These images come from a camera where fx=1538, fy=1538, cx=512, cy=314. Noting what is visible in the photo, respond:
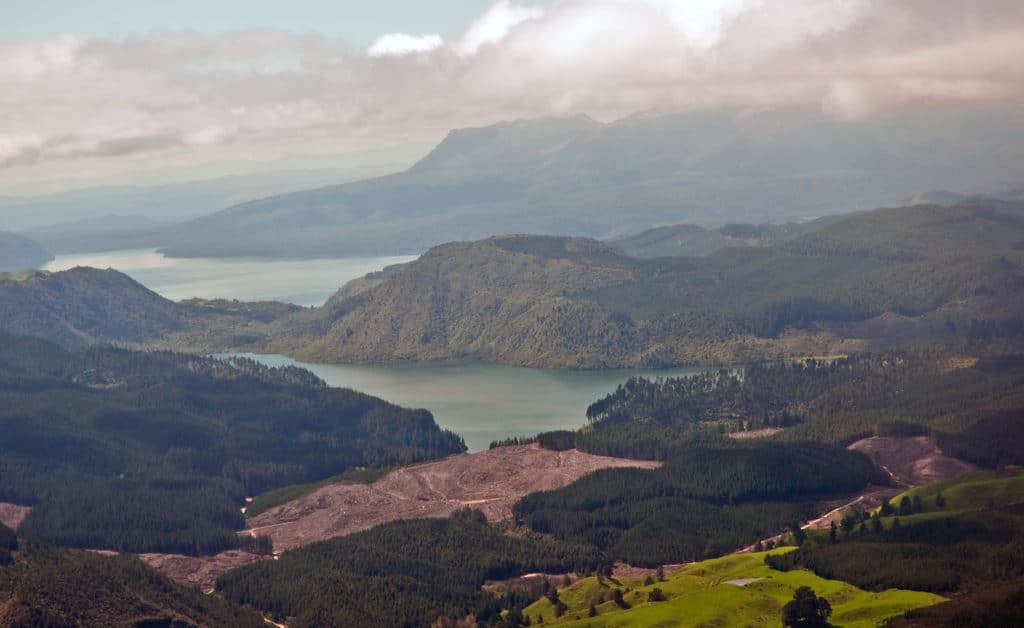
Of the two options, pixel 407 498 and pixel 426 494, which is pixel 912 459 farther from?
pixel 407 498

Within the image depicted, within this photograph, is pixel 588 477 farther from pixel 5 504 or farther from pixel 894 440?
pixel 5 504

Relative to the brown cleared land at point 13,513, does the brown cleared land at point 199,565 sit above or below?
below

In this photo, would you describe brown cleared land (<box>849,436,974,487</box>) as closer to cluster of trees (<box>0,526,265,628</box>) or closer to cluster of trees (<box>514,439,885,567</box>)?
cluster of trees (<box>514,439,885,567</box>)

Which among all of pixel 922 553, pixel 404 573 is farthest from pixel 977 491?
pixel 404 573

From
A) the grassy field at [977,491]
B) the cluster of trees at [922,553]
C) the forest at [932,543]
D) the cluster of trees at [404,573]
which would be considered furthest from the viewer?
the grassy field at [977,491]

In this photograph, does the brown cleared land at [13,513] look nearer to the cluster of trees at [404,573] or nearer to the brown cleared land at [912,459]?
the cluster of trees at [404,573]

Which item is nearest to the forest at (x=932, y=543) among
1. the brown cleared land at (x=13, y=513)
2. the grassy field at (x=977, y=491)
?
the grassy field at (x=977, y=491)

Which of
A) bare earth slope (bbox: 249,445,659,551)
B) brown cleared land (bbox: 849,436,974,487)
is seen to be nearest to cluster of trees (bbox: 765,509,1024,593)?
brown cleared land (bbox: 849,436,974,487)
